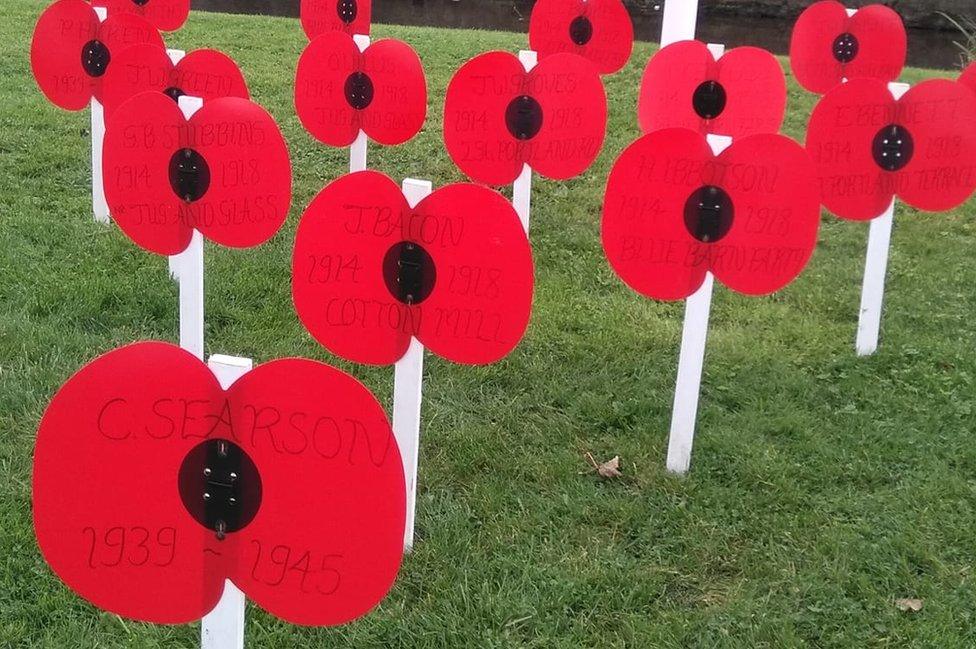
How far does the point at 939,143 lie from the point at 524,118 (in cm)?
161

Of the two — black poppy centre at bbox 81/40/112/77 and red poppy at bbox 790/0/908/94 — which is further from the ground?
red poppy at bbox 790/0/908/94

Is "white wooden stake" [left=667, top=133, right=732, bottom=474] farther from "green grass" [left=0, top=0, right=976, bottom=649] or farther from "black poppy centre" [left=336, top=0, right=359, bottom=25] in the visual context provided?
"black poppy centre" [left=336, top=0, right=359, bottom=25]

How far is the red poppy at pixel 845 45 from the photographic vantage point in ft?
15.7

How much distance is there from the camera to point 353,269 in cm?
223

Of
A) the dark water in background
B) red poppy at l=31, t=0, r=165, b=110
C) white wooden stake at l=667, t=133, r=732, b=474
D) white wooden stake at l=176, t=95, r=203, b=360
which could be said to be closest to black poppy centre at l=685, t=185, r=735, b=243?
white wooden stake at l=667, t=133, r=732, b=474

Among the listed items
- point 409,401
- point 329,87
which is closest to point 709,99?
point 329,87

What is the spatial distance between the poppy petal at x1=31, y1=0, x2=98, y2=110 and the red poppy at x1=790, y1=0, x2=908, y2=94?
11.7 feet

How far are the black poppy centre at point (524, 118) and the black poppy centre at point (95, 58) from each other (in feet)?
6.31

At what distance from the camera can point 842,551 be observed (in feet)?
8.96

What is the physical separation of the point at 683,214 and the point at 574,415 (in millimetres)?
978

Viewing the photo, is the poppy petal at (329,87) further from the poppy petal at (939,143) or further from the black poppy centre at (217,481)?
the black poppy centre at (217,481)

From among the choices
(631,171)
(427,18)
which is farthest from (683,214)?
(427,18)

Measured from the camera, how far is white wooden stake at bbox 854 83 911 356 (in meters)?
3.77

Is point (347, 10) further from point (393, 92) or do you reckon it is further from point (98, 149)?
point (98, 149)
